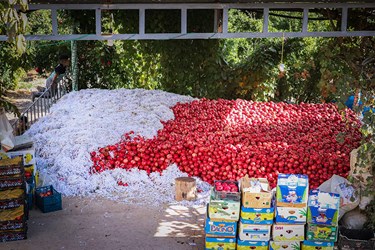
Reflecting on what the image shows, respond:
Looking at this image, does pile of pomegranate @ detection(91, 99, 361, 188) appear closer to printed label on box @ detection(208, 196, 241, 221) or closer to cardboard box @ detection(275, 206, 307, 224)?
cardboard box @ detection(275, 206, 307, 224)

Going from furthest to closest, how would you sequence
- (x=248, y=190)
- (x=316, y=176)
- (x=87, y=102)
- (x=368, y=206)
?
1. (x=87, y=102)
2. (x=316, y=176)
3. (x=368, y=206)
4. (x=248, y=190)

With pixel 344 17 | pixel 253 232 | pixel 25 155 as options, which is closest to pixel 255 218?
pixel 253 232

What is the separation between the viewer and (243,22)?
2044 cm

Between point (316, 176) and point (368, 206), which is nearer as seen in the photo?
point (368, 206)

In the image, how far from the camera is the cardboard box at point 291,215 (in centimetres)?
533

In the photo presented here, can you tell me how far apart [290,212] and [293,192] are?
0.75ft

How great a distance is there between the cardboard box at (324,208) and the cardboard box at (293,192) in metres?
0.12

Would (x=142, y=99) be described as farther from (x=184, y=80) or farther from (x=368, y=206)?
(x=368, y=206)

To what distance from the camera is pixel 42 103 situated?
11914mm

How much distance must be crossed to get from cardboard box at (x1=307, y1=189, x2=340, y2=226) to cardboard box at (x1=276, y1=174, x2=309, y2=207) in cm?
12

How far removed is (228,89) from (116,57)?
10.7 feet

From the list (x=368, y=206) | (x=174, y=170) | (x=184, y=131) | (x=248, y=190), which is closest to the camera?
(x=248, y=190)

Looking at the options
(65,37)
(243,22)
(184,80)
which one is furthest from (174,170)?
(243,22)

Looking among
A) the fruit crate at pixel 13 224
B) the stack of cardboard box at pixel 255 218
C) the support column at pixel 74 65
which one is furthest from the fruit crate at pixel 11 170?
the support column at pixel 74 65
